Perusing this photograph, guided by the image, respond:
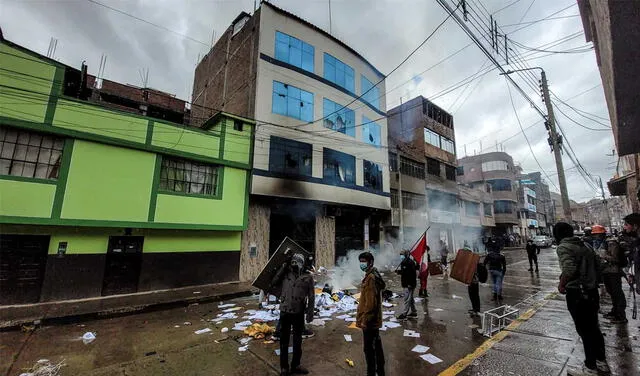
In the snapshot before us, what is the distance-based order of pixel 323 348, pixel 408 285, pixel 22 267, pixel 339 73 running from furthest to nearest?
pixel 339 73 < pixel 22 267 < pixel 408 285 < pixel 323 348

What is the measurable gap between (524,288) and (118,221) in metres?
15.5

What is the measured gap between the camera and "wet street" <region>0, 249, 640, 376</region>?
→ 4121 millimetres

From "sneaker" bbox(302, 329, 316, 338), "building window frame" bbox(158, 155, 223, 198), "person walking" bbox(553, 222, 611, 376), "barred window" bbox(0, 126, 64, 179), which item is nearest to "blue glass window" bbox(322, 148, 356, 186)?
"building window frame" bbox(158, 155, 223, 198)

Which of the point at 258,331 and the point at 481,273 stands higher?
the point at 481,273

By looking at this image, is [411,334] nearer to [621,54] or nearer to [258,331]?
[258,331]

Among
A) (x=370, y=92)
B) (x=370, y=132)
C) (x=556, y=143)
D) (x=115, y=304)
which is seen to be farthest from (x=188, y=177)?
(x=556, y=143)

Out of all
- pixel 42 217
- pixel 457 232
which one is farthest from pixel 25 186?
pixel 457 232

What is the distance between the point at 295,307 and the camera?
13.3 feet

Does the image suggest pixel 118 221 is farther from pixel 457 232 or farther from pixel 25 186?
pixel 457 232

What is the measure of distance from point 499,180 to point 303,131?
37.9 metres

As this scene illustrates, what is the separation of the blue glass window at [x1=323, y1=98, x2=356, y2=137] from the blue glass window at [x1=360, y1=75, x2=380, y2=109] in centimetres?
244

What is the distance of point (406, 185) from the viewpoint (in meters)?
22.2

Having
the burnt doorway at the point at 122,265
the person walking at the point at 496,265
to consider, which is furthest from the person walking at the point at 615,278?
the burnt doorway at the point at 122,265

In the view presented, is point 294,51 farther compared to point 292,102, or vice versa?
point 294,51
